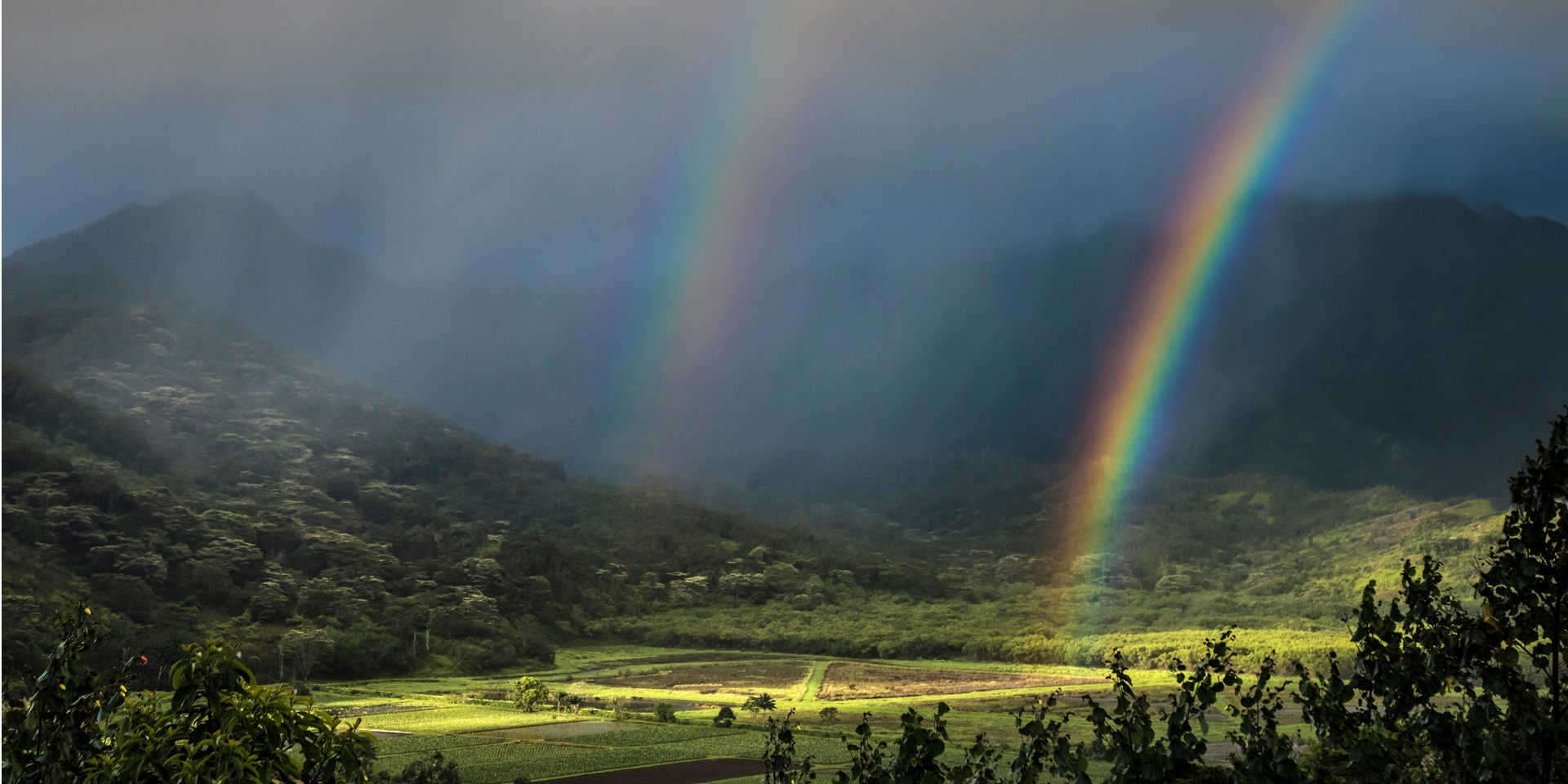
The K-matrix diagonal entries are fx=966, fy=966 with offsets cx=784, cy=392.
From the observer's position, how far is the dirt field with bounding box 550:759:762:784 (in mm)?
16094

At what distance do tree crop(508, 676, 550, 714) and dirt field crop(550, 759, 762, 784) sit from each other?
32.0 feet

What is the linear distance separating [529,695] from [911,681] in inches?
586

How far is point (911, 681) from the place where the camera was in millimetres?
35781

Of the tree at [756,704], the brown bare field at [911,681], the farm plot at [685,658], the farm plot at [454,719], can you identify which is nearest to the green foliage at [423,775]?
the farm plot at [454,719]

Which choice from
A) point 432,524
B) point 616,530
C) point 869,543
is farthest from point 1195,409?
point 432,524

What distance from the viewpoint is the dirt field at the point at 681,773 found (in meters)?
16.1

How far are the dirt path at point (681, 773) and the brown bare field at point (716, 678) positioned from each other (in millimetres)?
13239

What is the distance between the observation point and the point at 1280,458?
107750mm

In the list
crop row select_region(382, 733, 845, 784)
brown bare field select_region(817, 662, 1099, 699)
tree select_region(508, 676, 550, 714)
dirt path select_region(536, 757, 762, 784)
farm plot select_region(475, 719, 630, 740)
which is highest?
tree select_region(508, 676, 550, 714)

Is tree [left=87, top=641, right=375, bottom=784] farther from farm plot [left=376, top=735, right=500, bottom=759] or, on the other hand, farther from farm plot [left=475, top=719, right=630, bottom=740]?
farm plot [left=475, top=719, right=630, bottom=740]

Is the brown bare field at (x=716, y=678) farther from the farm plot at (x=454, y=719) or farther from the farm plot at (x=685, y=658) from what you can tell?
the farm plot at (x=454, y=719)

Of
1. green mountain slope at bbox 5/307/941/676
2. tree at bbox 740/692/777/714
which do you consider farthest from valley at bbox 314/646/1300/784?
green mountain slope at bbox 5/307/941/676

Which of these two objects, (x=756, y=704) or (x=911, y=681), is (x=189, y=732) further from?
(x=911, y=681)

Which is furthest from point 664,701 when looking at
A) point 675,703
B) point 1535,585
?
point 1535,585
